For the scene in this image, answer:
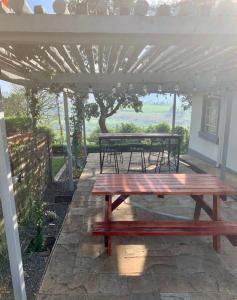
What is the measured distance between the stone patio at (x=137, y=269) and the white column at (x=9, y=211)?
0.41 metres

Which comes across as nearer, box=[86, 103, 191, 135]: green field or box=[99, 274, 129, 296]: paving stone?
box=[99, 274, 129, 296]: paving stone

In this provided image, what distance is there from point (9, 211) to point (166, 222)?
1944mm

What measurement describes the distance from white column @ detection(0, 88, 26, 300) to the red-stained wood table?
1022mm

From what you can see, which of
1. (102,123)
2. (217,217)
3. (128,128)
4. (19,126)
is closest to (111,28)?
(217,217)

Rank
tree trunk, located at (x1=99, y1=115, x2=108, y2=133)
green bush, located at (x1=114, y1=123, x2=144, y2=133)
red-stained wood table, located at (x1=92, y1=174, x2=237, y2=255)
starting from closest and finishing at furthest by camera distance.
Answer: red-stained wood table, located at (x1=92, y1=174, x2=237, y2=255)
tree trunk, located at (x1=99, y1=115, x2=108, y2=133)
green bush, located at (x1=114, y1=123, x2=144, y2=133)

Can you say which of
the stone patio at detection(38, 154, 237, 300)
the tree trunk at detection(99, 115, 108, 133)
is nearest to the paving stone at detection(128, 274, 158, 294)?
the stone patio at detection(38, 154, 237, 300)

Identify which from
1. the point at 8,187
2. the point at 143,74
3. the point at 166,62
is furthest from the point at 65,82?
the point at 8,187

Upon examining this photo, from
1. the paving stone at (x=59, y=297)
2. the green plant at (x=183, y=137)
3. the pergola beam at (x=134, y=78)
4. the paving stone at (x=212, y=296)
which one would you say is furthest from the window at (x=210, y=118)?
the paving stone at (x=59, y=297)

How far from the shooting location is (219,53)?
301cm

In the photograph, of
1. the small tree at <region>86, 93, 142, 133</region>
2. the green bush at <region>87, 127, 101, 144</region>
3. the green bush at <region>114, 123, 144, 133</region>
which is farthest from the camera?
the green bush at <region>114, 123, 144, 133</region>

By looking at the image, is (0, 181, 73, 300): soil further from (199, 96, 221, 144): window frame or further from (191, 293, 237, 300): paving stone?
(199, 96, 221, 144): window frame

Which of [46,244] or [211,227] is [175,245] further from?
[46,244]

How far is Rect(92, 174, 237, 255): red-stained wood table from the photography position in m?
3.15

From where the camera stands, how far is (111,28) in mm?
1688
